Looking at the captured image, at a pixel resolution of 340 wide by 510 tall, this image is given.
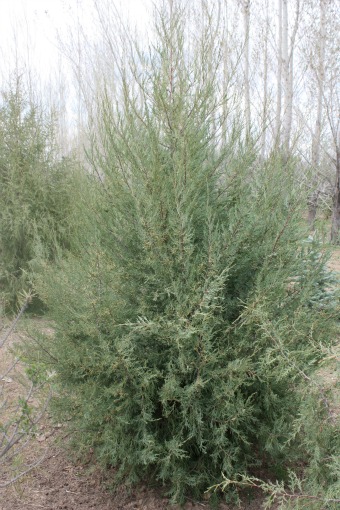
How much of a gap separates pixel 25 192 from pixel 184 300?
5.52 metres

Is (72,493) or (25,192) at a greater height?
(25,192)

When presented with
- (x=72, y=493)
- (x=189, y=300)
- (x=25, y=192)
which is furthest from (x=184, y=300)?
(x=25, y=192)

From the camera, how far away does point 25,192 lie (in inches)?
292

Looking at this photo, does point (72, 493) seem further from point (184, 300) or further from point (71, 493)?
point (184, 300)

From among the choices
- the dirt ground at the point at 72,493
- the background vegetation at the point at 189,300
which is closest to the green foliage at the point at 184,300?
the background vegetation at the point at 189,300

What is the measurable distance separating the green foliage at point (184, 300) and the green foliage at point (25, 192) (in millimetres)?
4640

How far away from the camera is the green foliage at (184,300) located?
101 inches

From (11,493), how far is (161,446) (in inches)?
46.8

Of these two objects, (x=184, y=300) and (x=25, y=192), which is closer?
(x=184, y=300)

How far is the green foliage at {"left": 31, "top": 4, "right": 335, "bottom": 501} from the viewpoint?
101 inches

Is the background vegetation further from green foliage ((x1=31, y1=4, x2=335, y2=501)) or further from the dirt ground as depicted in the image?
the dirt ground

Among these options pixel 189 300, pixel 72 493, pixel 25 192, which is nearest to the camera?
pixel 189 300

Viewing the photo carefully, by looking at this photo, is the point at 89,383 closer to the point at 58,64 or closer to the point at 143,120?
the point at 143,120

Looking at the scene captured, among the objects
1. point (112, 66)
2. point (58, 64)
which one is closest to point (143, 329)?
point (112, 66)
